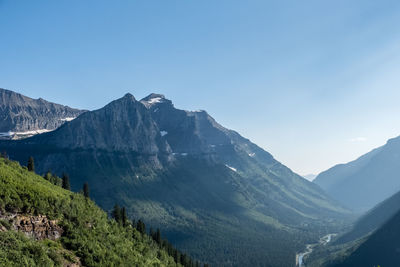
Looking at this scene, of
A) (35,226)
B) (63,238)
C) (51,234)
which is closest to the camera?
(35,226)

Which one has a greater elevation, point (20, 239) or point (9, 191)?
point (9, 191)

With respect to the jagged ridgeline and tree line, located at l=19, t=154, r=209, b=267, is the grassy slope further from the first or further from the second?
tree line, located at l=19, t=154, r=209, b=267

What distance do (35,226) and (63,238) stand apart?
8038 millimetres

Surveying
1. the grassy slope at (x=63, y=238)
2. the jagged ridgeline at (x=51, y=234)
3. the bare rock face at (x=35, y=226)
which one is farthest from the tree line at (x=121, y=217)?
the bare rock face at (x=35, y=226)

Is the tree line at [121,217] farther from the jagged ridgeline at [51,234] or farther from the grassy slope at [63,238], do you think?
the jagged ridgeline at [51,234]

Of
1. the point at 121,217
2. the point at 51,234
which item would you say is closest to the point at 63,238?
the point at 51,234

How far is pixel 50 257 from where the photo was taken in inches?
2603

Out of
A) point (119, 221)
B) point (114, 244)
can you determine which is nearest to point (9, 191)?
point (114, 244)

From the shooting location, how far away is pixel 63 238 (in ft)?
252

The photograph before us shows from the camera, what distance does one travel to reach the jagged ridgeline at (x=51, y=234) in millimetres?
62156

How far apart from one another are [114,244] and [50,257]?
95.1 ft

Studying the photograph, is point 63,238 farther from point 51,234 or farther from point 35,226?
point 35,226

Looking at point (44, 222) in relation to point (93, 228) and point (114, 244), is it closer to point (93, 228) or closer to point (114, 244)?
point (93, 228)

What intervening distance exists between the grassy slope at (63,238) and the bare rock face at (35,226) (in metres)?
1.50
